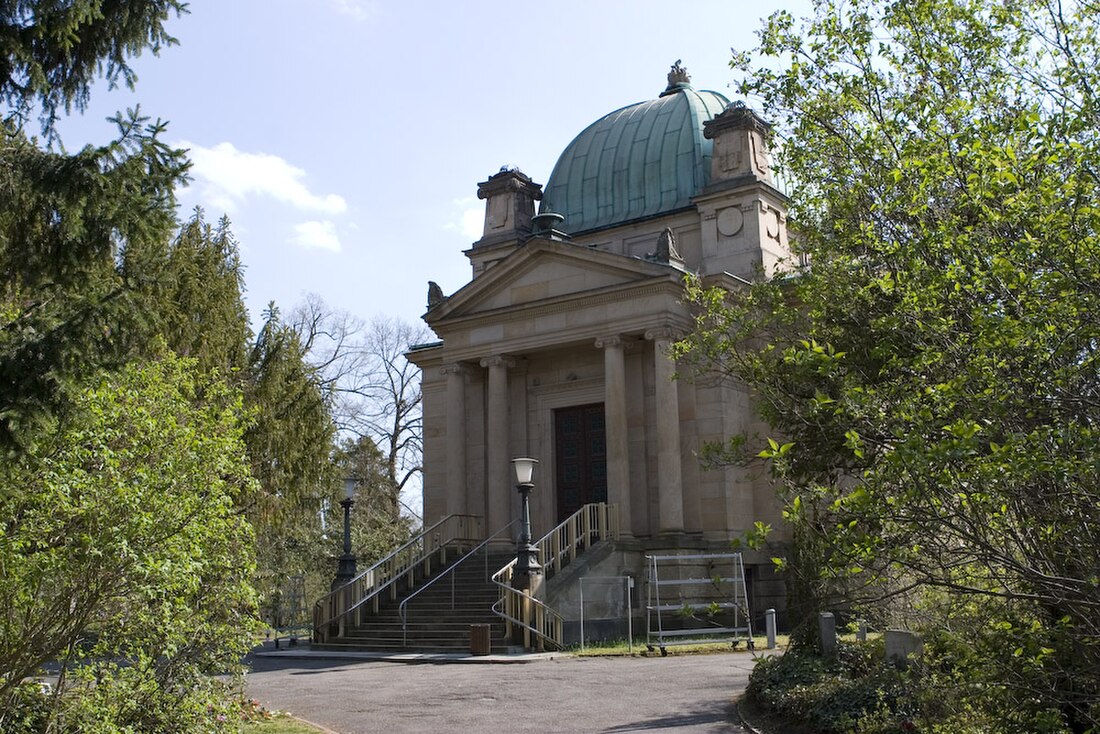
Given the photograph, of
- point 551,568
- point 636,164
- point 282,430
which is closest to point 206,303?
point 282,430

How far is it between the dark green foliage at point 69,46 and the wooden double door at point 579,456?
55.0ft

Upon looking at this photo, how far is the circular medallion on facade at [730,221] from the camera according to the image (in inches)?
1027

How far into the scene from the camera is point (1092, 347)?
6.01m

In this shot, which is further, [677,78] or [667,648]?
[677,78]

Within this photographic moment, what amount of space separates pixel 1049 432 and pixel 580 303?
19.6 metres

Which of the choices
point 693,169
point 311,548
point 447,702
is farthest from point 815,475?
point 311,548

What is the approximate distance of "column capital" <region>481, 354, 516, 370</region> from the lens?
2606 cm

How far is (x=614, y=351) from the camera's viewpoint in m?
24.2

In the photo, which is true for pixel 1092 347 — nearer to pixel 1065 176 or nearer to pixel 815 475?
pixel 1065 176

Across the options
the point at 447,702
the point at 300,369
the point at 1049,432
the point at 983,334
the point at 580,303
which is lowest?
the point at 447,702

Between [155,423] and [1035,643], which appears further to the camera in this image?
[155,423]

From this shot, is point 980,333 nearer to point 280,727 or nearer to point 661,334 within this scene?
point 280,727

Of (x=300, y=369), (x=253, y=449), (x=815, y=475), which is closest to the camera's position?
(x=815, y=475)

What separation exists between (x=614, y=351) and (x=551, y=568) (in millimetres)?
5085
